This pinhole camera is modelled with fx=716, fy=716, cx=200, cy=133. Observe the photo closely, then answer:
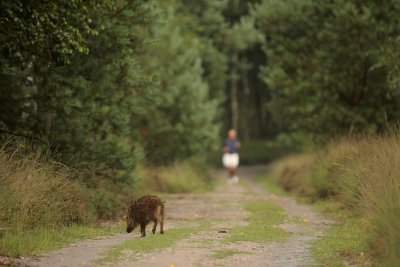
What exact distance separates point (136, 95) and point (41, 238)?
22.3 feet

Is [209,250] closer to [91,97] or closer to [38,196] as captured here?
[38,196]

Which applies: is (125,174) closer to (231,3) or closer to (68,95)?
(68,95)

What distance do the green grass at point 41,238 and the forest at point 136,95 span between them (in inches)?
12.6

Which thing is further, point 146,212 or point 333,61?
point 333,61

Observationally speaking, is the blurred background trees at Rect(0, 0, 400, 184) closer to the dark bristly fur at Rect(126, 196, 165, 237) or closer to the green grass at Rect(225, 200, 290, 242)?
the dark bristly fur at Rect(126, 196, 165, 237)

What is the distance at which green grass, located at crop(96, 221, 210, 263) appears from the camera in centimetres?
1040

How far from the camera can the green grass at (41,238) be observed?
10.8m

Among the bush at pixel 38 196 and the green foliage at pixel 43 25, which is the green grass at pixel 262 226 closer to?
the bush at pixel 38 196

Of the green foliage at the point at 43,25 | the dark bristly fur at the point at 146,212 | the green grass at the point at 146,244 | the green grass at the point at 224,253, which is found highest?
the green foliage at the point at 43,25

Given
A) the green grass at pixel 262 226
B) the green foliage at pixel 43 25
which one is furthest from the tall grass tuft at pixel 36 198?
the green grass at pixel 262 226

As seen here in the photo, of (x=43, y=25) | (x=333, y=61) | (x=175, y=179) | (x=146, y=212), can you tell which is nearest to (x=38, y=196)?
(x=146, y=212)

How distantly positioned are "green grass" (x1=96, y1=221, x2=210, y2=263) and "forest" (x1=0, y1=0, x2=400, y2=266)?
1996 millimetres

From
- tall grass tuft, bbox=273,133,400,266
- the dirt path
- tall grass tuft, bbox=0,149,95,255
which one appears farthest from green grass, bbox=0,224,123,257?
tall grass tuft, bbox=273,133,400,266

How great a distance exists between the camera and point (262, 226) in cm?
1470
